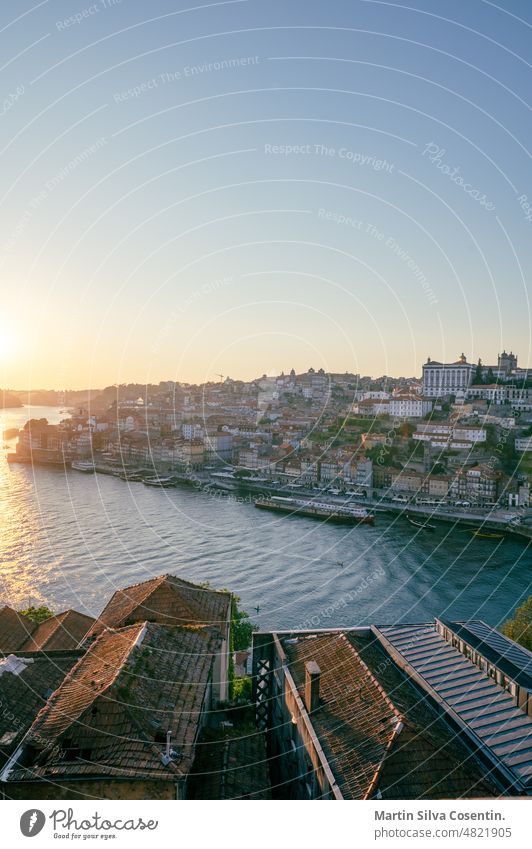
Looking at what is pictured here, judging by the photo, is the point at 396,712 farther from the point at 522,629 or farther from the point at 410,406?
the point at 410,406

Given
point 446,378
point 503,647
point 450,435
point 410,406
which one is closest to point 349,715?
point 503,647

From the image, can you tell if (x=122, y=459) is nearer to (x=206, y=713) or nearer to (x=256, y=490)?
(x=256, y=490)

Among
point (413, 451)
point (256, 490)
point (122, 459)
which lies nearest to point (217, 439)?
point (122, 459)

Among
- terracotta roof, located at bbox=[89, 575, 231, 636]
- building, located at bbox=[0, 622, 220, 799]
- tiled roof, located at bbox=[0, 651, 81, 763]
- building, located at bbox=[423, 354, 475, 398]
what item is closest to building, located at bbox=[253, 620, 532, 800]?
terracotta roof, located at bbox=[89, 575, 231, 636]

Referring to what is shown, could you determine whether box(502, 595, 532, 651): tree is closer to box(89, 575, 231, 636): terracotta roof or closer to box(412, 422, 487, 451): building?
box(89, 575, 231, 636): terracotta roof

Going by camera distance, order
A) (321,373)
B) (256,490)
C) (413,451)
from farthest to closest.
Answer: (321,373) < (413,451) < (256,490)
